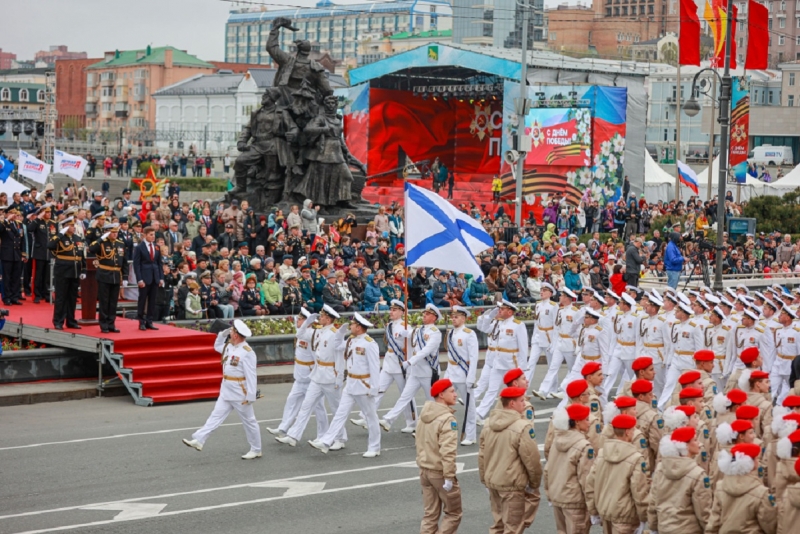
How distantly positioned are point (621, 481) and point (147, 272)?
450 inches

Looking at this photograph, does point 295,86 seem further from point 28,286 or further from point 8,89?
point 8,89

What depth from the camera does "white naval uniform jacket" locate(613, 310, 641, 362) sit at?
18703mm

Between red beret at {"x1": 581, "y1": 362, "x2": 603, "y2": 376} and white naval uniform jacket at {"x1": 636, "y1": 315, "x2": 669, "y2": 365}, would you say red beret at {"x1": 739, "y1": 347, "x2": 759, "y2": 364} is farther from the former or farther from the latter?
white naval uniform jacket at {"x1": 636, "y1": 315, "x2": 669, "y2": 365}

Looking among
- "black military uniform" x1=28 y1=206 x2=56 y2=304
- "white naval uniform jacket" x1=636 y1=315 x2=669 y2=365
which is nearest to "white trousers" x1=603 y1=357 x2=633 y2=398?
"white naval uniform jacket" x1=636 y1=315 x2=669 y2=365

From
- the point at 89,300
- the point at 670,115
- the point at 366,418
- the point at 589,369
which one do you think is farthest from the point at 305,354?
the point at 670,115

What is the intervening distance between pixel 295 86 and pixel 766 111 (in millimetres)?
63378

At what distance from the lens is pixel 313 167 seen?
29906 millimetres

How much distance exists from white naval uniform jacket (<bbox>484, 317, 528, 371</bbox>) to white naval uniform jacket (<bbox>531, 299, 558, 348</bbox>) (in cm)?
232

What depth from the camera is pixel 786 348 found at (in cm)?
1769

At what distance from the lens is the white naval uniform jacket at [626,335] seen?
61.4ft

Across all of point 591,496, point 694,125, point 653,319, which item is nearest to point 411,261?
point 653,319

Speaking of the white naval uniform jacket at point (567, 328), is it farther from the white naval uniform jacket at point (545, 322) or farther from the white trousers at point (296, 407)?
the white trousers at point (296, 407)

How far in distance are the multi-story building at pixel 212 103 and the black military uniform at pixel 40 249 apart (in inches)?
3086

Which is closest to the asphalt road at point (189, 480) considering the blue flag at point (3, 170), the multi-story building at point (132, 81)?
the blue flag at point (3, 170)
